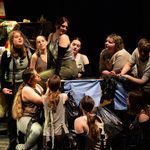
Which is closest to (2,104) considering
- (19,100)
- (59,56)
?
(19,100)

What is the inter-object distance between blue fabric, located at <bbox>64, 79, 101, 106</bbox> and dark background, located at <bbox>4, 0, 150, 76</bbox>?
3.86 metres

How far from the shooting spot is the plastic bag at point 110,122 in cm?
561

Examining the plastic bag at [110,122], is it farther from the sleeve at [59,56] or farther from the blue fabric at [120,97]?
the sleeve at [59,56]

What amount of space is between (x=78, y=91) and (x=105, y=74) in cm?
44

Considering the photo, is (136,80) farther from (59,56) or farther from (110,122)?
(59,56)

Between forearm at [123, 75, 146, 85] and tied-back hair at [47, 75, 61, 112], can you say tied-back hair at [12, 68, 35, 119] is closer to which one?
tied-back hair at [47, 75, 61, 112]

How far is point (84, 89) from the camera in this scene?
5.66 metres

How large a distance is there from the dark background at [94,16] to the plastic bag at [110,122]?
3870mm

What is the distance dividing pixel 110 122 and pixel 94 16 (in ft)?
15.5

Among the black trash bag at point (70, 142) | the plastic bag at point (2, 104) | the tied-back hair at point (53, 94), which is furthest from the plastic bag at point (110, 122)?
the plastic bag at point (2, 104)

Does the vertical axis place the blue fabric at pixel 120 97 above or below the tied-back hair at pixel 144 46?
below

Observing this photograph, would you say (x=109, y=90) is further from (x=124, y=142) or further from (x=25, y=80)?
(x=25, y=80)

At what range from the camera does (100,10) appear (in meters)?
9.82

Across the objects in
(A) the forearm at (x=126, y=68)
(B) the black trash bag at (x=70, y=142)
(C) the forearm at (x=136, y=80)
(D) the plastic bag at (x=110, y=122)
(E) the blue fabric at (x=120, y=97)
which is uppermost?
(A) the forearm at (x=126, y=68)
